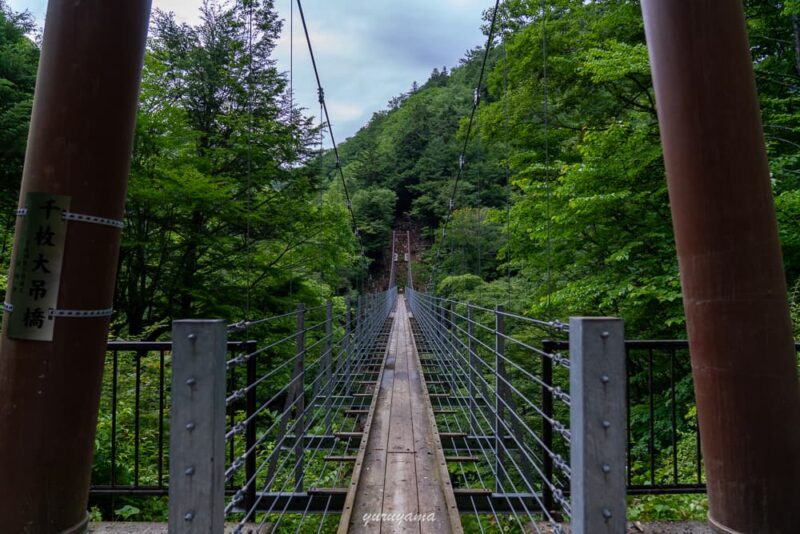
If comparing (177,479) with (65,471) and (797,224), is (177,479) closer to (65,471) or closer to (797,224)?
(65,471)

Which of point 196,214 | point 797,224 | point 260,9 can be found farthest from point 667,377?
point 260,9

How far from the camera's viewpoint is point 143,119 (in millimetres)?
5496

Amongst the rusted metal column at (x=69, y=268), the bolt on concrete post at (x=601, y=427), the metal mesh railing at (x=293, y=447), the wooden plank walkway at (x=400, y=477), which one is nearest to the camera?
the bolt on concrete post at (x=601, y=427)

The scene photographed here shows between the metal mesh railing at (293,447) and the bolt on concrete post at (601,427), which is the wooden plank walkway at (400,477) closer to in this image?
the metal mesh railing at (293,447)

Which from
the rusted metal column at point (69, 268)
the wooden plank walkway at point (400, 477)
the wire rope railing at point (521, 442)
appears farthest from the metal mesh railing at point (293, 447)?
the wire rope railing at point (521, 442)

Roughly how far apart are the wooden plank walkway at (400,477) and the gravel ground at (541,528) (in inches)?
16.9

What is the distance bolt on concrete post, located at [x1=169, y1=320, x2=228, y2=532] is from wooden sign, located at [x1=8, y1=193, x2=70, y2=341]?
0.70 meters

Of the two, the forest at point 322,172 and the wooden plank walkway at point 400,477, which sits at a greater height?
the forest at point 322,172

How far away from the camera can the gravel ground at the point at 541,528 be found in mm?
1726

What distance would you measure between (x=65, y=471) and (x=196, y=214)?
5610 millimetres

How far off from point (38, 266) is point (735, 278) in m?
2.21

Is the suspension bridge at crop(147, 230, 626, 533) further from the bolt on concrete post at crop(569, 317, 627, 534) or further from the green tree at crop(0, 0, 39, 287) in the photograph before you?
the green tree at crop(0, 0, 39, 287)

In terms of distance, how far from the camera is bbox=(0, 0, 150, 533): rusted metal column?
1.30 m

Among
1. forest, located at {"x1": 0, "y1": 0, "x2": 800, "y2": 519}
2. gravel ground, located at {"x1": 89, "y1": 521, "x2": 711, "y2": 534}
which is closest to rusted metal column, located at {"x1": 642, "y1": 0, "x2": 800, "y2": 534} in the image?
gravel ground, located at {"x1": 89, "y1": 521, "x2": 711, "y2": 534}
